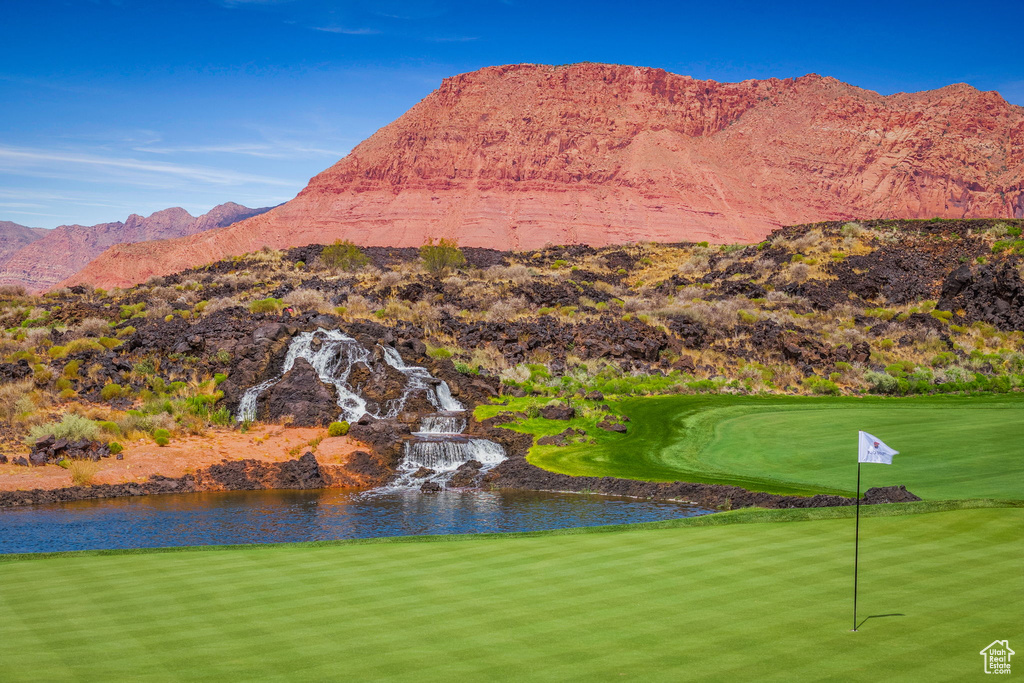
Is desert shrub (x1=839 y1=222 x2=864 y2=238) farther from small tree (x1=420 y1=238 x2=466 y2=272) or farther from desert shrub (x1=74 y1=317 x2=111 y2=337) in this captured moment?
desert shrub (x1=74 y1=317 x2=111 y2=337)

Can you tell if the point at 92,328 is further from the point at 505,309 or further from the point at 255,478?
the point at 505,309

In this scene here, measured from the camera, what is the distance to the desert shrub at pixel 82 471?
939 inches

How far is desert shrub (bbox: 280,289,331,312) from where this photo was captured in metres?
45.9

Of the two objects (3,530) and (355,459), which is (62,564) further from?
(355,459)

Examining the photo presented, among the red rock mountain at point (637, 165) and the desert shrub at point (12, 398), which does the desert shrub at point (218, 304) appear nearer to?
the desert shrub at point (12, 398)

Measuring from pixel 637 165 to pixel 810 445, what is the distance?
12904 centimetres

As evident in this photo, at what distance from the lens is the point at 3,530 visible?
61.9 ft

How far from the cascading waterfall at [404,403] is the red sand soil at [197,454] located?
6.34 ft

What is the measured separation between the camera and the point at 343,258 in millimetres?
66438

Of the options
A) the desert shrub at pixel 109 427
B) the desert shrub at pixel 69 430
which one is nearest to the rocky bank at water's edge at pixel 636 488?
the desert shrub at pixel 109 427

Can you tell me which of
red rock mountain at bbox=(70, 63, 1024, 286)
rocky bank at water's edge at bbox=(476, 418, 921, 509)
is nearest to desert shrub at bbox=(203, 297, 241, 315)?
rocky bank at water's edge at bbox=(476, 418, 921, 509)

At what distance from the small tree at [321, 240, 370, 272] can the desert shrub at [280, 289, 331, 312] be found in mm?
15747

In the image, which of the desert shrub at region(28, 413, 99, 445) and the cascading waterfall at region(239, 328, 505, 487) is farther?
the cascading waterfall at region(239, 328, 505, 487)

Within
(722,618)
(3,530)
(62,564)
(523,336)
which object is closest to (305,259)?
(523,336)
